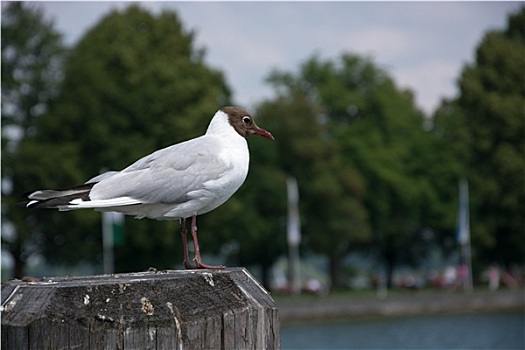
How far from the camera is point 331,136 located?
213 feet

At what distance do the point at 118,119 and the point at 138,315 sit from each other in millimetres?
44916

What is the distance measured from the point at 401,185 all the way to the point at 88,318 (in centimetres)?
6055

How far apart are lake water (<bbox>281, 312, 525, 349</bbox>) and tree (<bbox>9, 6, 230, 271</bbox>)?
6.87 m

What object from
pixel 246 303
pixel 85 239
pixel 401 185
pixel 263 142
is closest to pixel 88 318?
pixel 246 303

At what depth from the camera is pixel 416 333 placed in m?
42.6

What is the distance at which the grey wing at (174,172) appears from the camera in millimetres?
5621

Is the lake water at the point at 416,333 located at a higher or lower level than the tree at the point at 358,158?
lower

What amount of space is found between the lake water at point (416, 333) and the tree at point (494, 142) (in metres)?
10.4

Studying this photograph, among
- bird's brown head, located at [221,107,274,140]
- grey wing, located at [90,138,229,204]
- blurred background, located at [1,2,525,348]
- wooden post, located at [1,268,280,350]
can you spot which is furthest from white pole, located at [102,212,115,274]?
wooden post, located at [1,268,280,350]

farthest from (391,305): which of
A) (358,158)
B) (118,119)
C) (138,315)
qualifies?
(138,315)

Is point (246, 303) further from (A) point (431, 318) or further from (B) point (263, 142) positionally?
(B) point (263, 142)

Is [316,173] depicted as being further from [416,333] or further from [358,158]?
[416,333]

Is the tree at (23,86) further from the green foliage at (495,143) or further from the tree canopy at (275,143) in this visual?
the green foliage at (495,143)

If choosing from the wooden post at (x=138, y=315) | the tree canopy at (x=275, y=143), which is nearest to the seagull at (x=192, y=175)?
the wooden post at (x=138, y=315)
